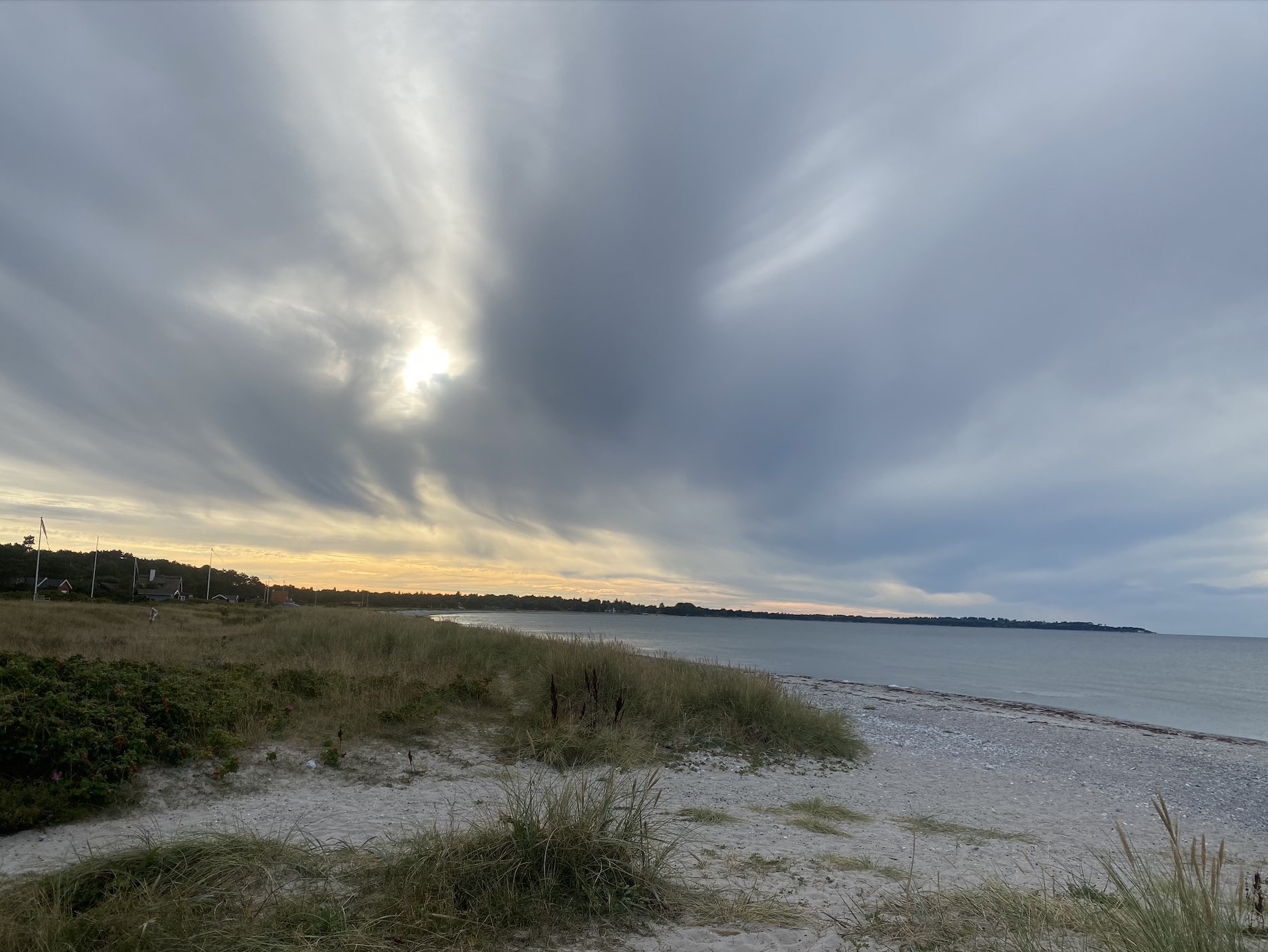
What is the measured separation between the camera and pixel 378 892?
14.6ft

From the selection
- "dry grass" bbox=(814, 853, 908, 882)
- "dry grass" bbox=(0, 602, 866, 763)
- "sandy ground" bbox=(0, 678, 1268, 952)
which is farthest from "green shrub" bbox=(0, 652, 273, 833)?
"dry grass" bbox=(814, 853, 908, 882)

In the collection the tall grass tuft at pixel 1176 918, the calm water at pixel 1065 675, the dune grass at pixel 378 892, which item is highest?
the tall grass tuft at pixel 1176 918

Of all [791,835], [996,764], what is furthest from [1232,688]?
[791,835]

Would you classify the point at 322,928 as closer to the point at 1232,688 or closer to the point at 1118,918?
the point at 1118,918

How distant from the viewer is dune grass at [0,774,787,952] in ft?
12.2

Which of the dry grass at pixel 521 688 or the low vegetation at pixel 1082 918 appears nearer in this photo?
the low vegetation at pixel 1082 918

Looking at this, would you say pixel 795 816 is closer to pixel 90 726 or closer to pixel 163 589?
pixel 90 726

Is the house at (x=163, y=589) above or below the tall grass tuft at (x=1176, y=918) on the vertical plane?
below

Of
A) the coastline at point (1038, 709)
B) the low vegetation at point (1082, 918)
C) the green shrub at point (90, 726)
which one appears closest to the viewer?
the low vegetation at point (1082, 918)

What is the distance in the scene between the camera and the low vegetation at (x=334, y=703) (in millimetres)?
7168

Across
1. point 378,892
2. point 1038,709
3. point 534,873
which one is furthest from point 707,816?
point 1038,709

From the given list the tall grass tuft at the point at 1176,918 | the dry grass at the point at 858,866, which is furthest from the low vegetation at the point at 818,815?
the tall grass tuft at the point at 1176,918

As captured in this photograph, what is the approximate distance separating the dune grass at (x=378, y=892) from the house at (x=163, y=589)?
2599 inches

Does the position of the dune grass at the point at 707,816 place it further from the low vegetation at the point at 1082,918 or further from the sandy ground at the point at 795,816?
the low vegetation at the point at 1082,918
